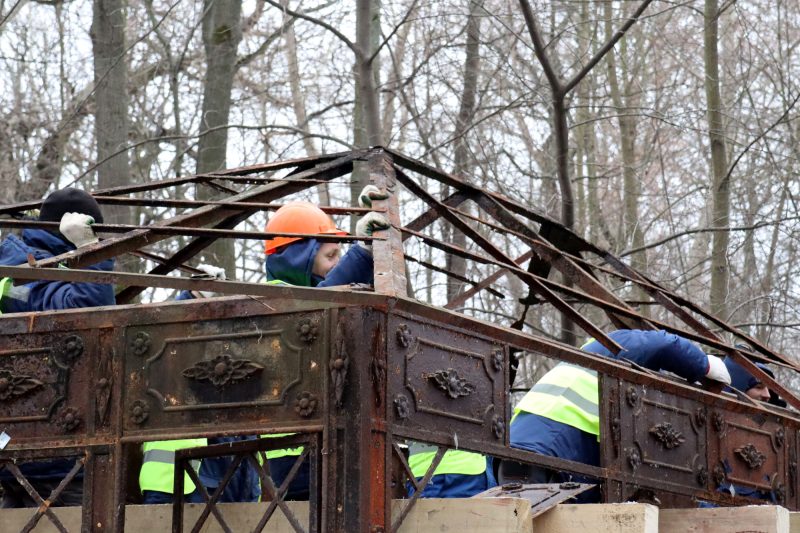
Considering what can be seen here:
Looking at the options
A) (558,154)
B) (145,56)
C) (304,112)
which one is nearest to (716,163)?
(558,154)

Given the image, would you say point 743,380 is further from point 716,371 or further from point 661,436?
point 661,436

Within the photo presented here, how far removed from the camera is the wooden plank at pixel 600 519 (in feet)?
17.3

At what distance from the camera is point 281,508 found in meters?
5.73

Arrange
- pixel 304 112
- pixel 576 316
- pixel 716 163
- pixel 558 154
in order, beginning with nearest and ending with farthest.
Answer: pixel 576 316
pixel 558 154
pixel 716 163
pixel 304 112

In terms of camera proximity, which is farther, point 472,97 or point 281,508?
point 472,97

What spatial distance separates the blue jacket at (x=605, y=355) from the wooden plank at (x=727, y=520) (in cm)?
108

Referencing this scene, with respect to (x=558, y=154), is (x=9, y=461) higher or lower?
lower

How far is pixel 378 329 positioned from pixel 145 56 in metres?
12.8

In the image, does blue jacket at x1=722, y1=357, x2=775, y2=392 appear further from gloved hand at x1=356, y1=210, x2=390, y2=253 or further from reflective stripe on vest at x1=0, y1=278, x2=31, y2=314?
reflective stripe on vest at x1=0, y1=278, x2=31, y2=314

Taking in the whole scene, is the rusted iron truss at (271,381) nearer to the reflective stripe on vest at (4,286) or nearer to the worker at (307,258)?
the worker at (307,258)

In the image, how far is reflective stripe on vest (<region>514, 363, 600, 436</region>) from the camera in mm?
7219

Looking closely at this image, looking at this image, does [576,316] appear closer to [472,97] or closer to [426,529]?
[426,529]

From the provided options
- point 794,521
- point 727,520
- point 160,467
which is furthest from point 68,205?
point 794,521

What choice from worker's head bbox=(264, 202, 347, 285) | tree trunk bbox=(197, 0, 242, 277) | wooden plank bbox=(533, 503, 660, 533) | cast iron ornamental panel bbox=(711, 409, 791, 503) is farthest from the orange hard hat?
tree trunk bbox=(197, 0, 242, 277)
